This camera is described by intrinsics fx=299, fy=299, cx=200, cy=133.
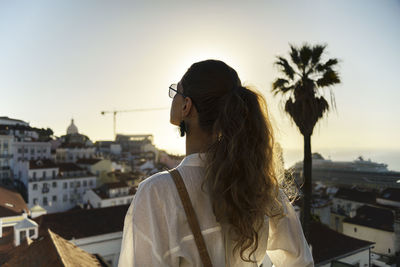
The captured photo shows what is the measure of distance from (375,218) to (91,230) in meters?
10.8

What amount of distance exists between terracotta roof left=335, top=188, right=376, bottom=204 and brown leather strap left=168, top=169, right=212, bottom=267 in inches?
458

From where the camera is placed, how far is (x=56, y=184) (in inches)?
1239

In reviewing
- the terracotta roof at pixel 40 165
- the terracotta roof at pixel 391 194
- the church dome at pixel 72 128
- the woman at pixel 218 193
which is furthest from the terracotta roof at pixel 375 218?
the church dome at pixel 72 128

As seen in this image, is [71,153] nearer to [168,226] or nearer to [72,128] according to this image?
[72,128]

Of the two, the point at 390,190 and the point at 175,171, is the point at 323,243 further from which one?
the point at 175,171

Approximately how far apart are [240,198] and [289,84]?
22.6ft

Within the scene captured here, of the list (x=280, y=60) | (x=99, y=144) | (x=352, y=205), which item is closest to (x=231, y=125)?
(x=280, y=60)

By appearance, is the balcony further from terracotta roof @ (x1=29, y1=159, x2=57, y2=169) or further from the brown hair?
the brown hair

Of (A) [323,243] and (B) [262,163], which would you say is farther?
(A) [323,243]

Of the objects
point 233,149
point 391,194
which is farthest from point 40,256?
point 391,194

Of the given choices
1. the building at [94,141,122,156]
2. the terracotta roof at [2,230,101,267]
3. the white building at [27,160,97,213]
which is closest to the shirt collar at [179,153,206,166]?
the terracotta roof at [2,230,101,267]

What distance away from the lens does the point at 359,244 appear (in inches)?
395

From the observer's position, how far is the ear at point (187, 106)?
101 centimetres

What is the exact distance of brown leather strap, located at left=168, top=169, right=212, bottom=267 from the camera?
867mm
